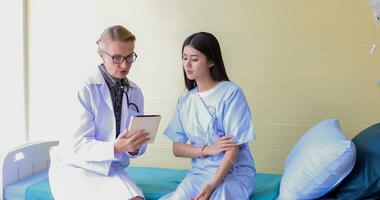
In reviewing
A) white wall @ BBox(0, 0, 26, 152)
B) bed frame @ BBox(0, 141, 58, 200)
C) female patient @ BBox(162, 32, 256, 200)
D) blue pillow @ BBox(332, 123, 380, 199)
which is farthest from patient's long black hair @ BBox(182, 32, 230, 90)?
white wall @ BBox(0, 0, 26, 152)

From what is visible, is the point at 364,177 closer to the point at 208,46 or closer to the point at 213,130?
the point at 213,130

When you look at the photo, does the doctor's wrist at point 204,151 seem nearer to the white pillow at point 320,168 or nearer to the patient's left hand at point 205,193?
the patient's left hand at point 205,193

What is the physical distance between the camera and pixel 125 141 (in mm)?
1461

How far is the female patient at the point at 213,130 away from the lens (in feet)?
5.04

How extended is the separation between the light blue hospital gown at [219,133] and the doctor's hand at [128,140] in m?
0.25

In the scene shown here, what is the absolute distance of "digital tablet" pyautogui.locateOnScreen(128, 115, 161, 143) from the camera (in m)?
1.44

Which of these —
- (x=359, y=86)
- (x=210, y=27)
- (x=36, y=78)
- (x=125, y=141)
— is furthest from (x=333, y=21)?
(x=36, y=78)

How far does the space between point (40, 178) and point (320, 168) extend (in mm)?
1321

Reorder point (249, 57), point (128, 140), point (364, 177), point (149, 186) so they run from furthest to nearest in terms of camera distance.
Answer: point (249, 57) < point (149, 186) < point (128, 140) < point (364, 177)

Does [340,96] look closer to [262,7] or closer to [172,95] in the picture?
[262,7]

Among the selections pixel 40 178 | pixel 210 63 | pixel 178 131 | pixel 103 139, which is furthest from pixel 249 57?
pixel 40 178

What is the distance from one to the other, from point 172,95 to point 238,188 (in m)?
0.89

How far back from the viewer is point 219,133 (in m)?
1.65

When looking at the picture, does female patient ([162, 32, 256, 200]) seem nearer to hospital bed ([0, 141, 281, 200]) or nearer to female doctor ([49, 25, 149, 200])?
hospital bed ([0, 141, 281, 200])
